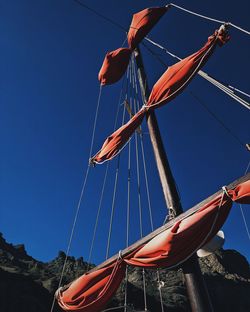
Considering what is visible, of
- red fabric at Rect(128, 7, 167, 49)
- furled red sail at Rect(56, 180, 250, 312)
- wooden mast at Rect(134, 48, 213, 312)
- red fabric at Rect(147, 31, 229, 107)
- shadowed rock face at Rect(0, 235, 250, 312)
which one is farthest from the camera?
shadowed rock face at Rect(0, 235, 250, 312)

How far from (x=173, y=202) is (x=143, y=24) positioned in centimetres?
839

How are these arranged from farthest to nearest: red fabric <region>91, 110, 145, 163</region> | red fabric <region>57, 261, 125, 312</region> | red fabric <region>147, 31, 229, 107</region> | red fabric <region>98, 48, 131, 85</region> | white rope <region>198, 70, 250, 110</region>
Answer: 1. red fabric <region>98, 48, 131, 85</region>
2. red fabric <region>91, 110, 145, 163</region>
3. red fabric <region>147, 31, 229, 107</region>
4. white rope <region>198, 70, 250, 110</region>
5. red fabric <region>57, 261, 125, 312</region>

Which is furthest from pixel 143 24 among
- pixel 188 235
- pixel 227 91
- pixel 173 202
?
pixel 188 235

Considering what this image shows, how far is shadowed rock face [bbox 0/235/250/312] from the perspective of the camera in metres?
46.8

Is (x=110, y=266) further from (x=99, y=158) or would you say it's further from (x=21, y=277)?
(x=21, y=277)

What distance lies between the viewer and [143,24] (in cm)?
1234

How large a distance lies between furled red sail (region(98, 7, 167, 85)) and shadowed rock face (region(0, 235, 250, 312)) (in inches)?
347

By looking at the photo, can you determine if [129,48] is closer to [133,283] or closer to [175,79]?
[175,79]

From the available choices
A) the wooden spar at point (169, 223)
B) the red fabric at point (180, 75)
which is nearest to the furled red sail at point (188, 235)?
the wooden spar at point (169, 223)

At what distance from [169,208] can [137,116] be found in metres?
3.59

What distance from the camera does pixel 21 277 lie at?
49.8 m

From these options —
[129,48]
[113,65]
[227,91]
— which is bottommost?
[227,91]

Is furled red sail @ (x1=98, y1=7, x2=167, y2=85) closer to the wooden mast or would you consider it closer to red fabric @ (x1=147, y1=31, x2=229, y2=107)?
the wooden mast

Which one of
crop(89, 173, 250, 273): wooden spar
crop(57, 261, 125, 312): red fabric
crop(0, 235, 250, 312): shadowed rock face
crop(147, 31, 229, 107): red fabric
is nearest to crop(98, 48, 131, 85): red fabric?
crop(147, 31, 229, 107): red fabric
